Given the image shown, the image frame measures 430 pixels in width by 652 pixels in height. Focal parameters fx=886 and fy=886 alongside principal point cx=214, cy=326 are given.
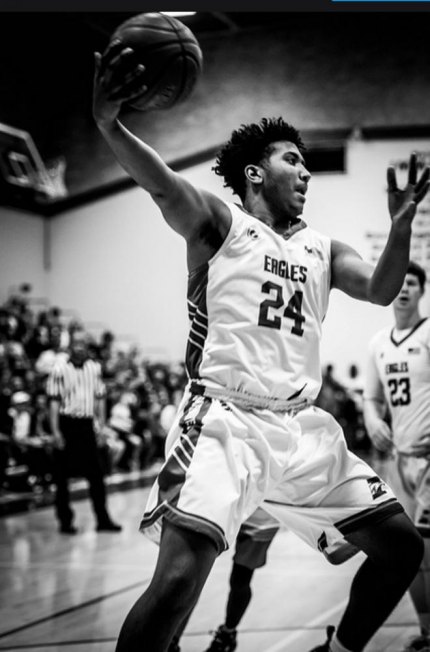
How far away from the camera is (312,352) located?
9.07 ft

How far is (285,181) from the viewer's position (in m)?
2.91

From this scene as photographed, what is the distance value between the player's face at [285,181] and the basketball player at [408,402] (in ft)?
4.22

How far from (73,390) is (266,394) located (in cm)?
488

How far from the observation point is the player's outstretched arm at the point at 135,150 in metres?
2.30

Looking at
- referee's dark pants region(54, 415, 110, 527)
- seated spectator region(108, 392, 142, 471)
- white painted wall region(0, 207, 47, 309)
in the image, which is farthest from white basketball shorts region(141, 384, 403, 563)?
white painted wall region(0, 207, 47, 309)

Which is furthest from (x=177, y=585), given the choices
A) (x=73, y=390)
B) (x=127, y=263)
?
(x=127, y=263)

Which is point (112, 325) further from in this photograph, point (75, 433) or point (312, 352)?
point (312, 352)

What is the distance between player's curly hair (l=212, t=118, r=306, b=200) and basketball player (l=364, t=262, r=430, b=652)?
1251mm

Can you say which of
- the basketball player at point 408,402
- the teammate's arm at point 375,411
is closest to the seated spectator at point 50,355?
the teammate's arm at point 375,411

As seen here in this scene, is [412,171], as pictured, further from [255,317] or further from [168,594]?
[168,594]

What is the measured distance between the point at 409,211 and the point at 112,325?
52.2ft

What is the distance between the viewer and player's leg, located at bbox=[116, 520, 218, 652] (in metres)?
2.26

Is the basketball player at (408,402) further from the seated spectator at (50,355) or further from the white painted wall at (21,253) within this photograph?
the white painted wall at (21,253)

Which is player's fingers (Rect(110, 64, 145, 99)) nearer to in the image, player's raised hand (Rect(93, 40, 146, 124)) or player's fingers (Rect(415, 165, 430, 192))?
player's raised hand (Rect(93, 40, 146, 124))
